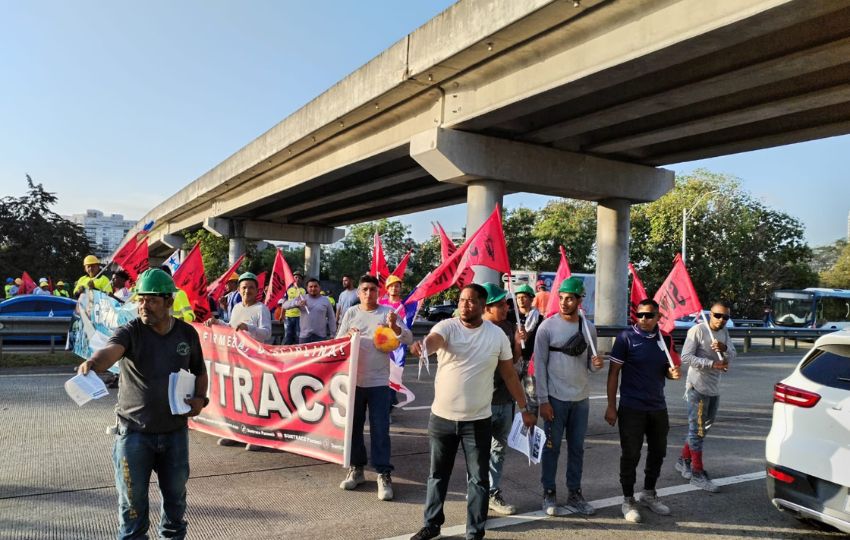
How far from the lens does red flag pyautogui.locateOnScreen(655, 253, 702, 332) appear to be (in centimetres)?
676

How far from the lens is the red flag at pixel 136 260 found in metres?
10.0

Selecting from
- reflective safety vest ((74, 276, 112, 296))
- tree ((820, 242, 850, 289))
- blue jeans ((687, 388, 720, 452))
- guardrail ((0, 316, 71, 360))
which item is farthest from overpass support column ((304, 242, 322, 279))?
tree ((820, 242, 850, 289))

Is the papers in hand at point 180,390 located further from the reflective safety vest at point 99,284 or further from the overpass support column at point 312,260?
the overpass support column at point 312,260

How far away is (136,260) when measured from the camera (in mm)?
10148

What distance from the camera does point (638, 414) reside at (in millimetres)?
4992

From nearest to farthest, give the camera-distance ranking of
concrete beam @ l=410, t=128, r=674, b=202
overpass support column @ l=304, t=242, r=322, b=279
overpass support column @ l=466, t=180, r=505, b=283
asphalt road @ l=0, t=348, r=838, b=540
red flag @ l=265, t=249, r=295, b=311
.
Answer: asphalt road @ l=0, t=348, r=838, b=540, red flag @ l=265, t=249, r=295, b=311, concrete beam @ l=410, t=128, r=674, b=202, overpass support column @ l=466, t=180, r=505, b=283, overpass support column @ l=304, t=242, r=322, b=279

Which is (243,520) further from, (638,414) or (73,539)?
(638,414)

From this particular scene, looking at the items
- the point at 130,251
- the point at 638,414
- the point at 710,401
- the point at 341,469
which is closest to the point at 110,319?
the point at 130,251

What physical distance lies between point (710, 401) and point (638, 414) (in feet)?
4.71

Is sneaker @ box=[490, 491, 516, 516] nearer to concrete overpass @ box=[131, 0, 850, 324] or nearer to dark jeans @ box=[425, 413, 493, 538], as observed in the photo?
dark jeans @ box=[425, 413, 493, 538]

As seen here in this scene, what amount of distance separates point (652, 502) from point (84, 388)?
4.39m

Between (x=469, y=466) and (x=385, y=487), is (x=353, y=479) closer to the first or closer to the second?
(x=385, y=487)

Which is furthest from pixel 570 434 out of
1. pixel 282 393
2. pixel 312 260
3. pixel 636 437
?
pixel 312 260

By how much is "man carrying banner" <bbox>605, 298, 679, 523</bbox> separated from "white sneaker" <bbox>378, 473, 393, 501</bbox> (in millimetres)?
1934
